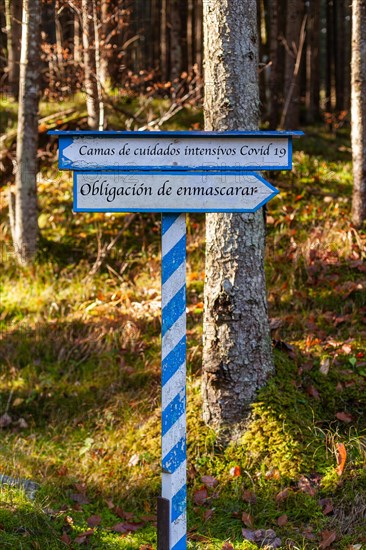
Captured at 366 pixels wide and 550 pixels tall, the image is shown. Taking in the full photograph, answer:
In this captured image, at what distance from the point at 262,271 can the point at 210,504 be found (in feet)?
6.18

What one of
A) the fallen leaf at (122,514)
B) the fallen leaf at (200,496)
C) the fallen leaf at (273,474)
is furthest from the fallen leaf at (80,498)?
the fallen leaf at (273,474)

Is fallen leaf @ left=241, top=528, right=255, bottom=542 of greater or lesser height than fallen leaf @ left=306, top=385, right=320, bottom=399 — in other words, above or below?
below

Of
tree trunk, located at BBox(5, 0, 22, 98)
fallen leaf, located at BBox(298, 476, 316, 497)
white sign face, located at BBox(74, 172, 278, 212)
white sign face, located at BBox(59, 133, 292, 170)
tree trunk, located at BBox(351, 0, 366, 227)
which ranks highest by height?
tree trunk, located at BBox(5, 0, 22, 98)

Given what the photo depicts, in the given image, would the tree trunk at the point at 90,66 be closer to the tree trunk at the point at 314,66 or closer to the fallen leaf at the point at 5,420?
the fallen leaf at the point at 5,420

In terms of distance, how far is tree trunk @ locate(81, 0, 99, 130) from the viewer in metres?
9.20

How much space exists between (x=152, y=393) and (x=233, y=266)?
187 cm

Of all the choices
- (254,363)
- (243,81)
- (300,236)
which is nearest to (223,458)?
(254,363)

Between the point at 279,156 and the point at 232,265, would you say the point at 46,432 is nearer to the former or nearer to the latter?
the point at 232,265

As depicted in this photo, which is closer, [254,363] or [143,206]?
[143,206]

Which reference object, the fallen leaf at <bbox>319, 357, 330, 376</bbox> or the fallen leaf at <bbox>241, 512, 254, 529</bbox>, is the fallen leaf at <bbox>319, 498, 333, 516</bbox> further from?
the fallen leaf at <bbox>319, 357, 330, 376</bbox>

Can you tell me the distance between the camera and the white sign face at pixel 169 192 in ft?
11.2

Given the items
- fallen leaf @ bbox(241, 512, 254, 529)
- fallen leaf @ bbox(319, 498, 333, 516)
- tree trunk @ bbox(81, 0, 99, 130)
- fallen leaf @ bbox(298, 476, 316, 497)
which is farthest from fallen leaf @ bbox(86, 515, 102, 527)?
tree trunk @ bbox(81, 0, 99, 130)

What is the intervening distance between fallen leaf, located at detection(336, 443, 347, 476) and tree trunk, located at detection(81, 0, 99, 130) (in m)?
6.28

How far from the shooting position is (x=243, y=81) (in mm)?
4969
